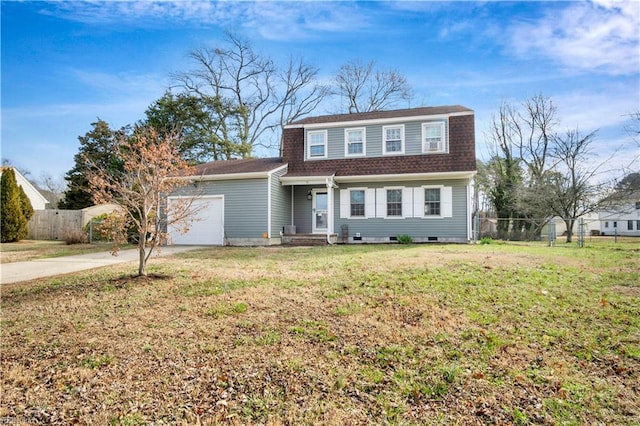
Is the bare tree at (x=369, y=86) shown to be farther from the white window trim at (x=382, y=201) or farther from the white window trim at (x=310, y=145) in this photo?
the white window trim at (x=382, y=201)

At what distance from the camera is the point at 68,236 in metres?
16.6

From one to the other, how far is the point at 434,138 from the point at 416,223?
13.0 feet

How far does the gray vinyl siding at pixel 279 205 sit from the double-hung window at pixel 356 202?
301cm

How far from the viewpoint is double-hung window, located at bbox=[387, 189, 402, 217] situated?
51.9ft

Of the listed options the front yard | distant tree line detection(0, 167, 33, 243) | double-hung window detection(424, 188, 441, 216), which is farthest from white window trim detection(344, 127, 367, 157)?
distant tree line detection(0, 167, 33, 243)

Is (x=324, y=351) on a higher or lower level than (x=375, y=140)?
lower

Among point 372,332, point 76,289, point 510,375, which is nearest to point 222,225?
point 76,289

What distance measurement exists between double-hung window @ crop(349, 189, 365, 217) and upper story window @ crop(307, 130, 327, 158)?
7.93ft

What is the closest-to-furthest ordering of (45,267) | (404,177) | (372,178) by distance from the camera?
(45,267), (404,177), (372,178)

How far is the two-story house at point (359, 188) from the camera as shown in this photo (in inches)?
595

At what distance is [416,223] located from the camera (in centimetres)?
1554

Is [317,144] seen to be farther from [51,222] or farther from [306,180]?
[51,222]

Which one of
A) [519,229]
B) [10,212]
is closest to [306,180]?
[10,212]

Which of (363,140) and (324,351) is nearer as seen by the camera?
(324,351)
